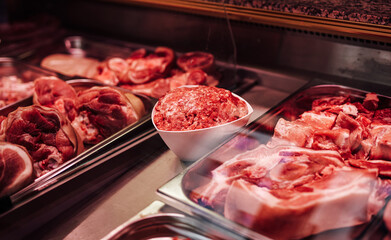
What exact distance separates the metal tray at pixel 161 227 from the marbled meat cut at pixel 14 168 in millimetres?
448

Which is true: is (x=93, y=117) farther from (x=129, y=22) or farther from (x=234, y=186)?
(x=129, y=22)

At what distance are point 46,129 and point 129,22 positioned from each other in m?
1.85

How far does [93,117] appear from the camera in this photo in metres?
1.99

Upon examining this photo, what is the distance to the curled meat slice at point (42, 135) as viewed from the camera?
1669mm

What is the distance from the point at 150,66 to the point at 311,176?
157 cm

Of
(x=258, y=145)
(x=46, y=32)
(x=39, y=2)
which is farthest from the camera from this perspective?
(x=39, y=2)

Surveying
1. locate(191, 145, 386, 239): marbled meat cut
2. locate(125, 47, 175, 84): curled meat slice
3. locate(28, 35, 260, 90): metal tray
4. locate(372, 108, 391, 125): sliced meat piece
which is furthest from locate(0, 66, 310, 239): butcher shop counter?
locate(28, 35, 260, 90): metal tray

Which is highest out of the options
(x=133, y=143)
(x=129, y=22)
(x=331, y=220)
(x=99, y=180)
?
(x=129, y=22)

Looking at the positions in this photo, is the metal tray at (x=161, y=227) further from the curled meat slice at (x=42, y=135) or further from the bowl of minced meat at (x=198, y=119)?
the curled meat slice at (x=42, y=135)

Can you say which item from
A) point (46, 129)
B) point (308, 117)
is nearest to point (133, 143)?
point (46, 129)

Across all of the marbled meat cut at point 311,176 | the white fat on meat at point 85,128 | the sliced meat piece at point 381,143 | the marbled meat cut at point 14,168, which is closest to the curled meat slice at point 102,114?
the white fat on meat at point 85,128

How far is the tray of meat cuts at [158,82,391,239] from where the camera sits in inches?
46.6

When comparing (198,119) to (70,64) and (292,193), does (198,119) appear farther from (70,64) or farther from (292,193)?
(70,64)

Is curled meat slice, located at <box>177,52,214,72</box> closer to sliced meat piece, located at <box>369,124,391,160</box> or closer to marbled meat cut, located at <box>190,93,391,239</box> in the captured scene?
marbled meat cut, located at <box>190,93,391,239</box>
